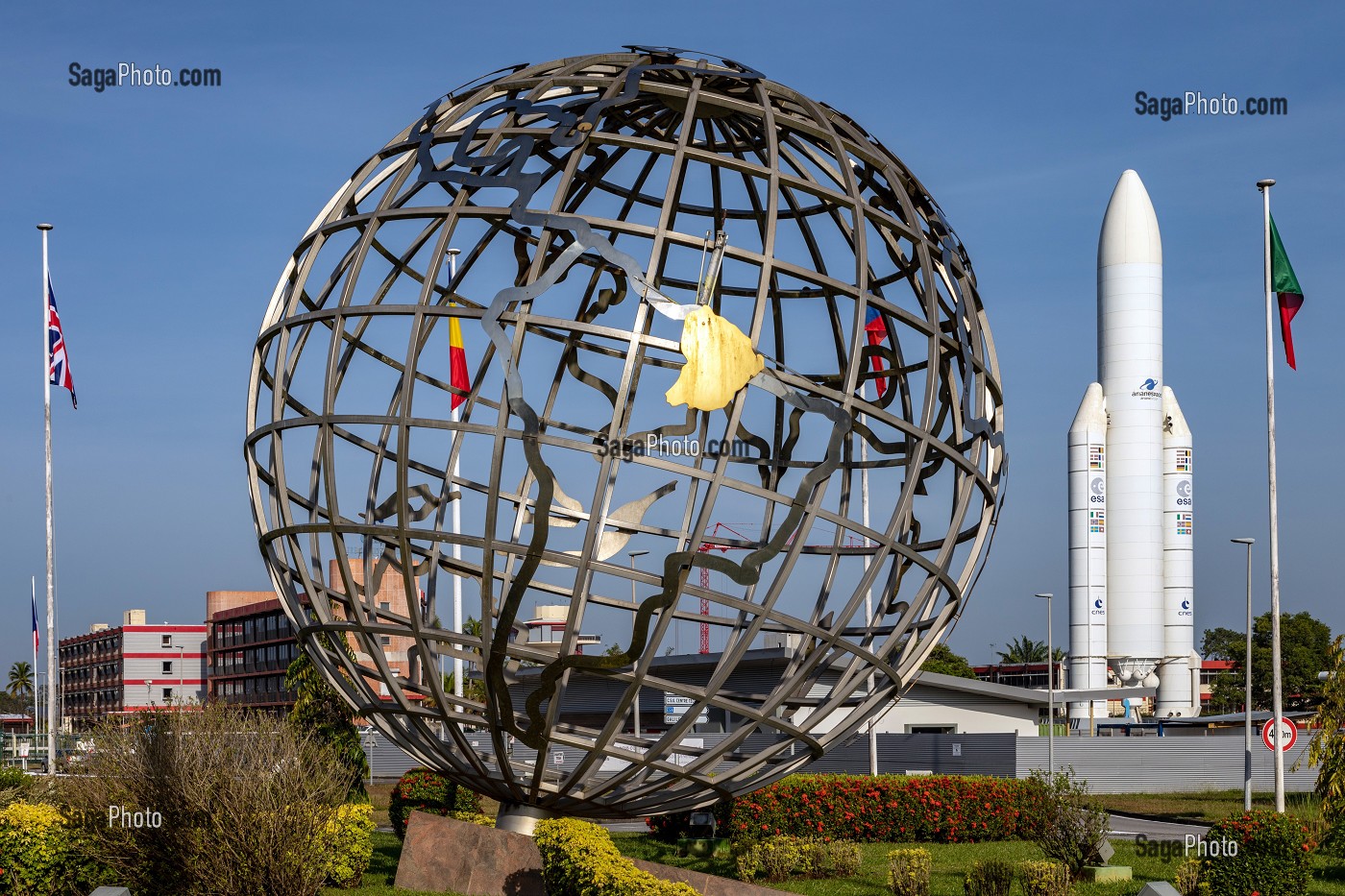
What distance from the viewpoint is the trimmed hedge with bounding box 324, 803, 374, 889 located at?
44.0 feet

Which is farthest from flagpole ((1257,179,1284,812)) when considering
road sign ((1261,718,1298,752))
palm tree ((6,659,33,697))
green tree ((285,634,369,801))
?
palm tree ((6,659,33,697))

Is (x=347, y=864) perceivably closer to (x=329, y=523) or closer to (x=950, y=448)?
(x=329, y=523)

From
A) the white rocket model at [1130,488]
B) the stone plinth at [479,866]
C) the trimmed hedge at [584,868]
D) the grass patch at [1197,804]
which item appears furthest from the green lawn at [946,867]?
the white rocket model at [1130,488]

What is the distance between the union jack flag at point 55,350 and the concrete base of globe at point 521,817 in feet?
68.4

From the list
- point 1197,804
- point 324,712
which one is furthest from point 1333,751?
point 324,712

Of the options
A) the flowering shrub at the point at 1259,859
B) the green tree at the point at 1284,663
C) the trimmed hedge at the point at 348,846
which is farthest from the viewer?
the green tree at the point at 1284,663

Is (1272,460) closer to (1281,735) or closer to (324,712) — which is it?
(1281,735)

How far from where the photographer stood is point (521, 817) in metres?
9.93

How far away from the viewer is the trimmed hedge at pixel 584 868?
9820 millimetres

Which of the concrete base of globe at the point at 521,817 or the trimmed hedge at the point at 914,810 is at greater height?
the concrete base of globe at the point at 521,817

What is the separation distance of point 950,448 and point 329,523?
3865 millimetres

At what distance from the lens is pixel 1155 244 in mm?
55062

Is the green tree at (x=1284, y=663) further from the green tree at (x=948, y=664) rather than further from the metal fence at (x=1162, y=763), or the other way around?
the metal fence at (x=1162, y=763)

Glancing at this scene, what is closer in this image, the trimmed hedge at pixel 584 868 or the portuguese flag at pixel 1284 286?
the trimmed hedge at pixel 584 868
